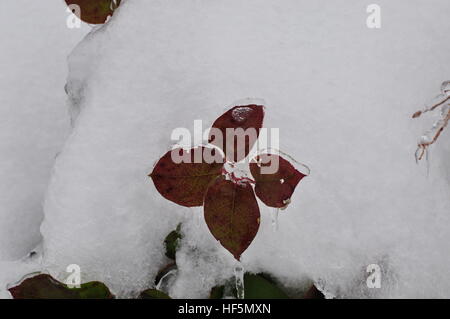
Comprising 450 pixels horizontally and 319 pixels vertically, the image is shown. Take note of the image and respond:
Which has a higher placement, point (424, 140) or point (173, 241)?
point (424, 140)

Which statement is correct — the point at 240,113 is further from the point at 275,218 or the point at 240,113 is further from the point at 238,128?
the point at 275,218

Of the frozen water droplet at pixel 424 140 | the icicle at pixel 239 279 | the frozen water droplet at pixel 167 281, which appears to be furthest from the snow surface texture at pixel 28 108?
the frozen water droplet at pixel 424 140

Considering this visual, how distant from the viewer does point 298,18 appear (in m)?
0.76

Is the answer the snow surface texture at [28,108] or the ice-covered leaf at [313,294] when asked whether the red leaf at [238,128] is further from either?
the snow surface texture at [28,108]

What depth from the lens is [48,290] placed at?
0.62 meters

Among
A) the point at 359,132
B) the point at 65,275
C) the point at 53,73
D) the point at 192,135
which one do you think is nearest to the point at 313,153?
the point at 359,132

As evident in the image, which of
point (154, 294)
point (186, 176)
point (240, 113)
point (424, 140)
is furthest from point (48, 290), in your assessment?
point (424, 140)

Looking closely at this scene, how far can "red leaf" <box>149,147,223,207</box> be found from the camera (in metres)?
0.59

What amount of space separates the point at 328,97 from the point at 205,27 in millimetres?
238

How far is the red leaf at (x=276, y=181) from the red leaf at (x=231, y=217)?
0.07 feet

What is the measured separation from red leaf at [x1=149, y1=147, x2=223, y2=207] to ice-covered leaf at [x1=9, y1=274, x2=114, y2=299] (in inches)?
7.3

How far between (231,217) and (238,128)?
0.12m

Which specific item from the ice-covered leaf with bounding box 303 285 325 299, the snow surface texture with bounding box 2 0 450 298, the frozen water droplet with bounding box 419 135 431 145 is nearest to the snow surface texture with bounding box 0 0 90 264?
the snow surface texture with bounding box 2 0 450 298
